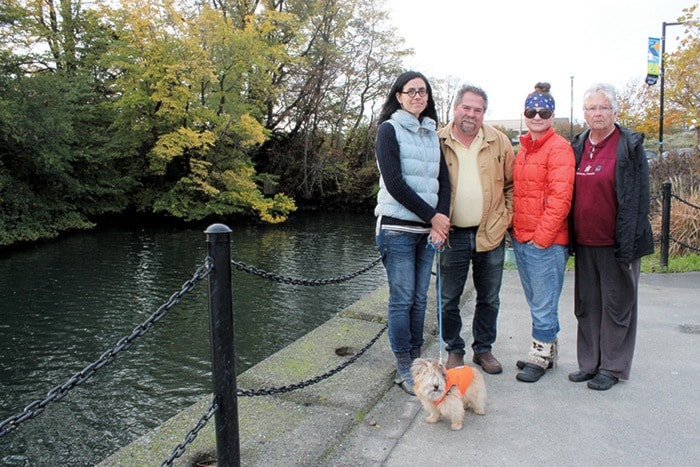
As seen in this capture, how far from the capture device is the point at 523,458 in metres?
2.60

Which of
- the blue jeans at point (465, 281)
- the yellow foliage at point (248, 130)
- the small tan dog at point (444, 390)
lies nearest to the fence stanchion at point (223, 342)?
the small tan dog at point (444, 390)

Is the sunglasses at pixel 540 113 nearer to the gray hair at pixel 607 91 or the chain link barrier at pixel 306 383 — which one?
the gray hair at pixel 607 91

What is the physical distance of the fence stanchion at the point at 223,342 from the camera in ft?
7.09

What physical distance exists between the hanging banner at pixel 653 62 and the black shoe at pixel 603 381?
16752 millimetres

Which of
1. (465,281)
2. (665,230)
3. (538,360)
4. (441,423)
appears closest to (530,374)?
(538,360)

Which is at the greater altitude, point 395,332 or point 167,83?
point 167,83

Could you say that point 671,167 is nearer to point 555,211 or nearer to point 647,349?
point 647,349

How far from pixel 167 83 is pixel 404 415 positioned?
19.2 m

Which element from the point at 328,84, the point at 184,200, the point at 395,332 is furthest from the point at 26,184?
the point at 395,332

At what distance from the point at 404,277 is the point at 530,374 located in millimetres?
1194

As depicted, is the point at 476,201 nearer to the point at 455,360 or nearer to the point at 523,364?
the point at 455,360

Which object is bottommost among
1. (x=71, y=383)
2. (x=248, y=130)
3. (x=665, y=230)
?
(x=71, y=383)

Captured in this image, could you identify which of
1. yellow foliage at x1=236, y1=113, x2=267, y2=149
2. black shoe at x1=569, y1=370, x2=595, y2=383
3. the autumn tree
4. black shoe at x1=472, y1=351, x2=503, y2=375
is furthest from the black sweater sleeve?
yellow foliage at x1=236, y1=113, x2=267, y2=149

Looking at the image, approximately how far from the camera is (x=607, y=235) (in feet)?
11.1
